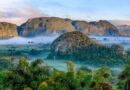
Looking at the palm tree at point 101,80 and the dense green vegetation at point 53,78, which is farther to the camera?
the dense green vegetation at point 53,78

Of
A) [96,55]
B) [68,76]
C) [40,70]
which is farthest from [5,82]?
[96,55]

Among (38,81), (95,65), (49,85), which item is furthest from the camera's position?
A: (95,65)

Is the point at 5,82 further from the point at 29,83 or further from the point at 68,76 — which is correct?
the point at 68,76

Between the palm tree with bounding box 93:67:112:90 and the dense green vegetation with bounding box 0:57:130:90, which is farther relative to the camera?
the dense green vegetation with bounding box 0:57:130:90

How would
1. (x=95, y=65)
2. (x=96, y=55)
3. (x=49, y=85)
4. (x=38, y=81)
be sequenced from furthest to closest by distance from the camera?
(x=96, y=55)
(x=95, y=65)
(x=38, y=81)
(x=49, y=85)

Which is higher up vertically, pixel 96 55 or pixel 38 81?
pixel 38 81

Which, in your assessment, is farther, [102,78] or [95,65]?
[95,65]

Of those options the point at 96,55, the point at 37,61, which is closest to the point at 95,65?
the point at 96,55
